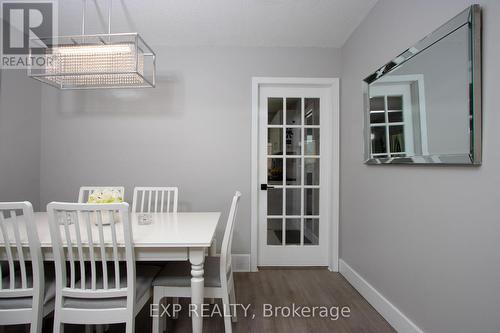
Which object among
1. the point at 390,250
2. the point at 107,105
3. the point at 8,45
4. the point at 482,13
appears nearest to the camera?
the point at 482,13

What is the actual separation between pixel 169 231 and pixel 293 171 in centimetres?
167

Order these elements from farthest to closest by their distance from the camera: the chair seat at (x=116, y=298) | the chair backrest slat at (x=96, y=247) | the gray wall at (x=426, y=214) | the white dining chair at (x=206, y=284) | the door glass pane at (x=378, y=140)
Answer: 1. the door glass pane at (x=378, y=140)
2. the white dining chair at (x=206, y=284)
3. the chair seat at (x=116, y=298)
4. the chair backrest slat at (x=96, y=247)
5. the gray wall at (x=426, y=214)

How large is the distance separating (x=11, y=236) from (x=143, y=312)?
108cm

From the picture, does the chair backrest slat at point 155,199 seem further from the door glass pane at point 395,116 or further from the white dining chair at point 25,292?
the door glass pane at point 395,116

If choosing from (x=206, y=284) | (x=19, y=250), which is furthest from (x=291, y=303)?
(x=19, y=250)

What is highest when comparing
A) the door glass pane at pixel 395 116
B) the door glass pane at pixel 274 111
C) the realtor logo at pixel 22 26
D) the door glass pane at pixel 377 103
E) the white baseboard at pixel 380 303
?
the realtor logo at pixel 22 26

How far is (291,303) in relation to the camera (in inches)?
84.7

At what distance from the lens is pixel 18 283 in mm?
1455

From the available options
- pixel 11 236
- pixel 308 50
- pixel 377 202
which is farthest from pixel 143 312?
pixel 308 50

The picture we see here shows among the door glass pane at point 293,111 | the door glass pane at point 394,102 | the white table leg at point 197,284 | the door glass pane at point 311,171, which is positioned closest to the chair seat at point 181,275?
the white table leg at point 197,284

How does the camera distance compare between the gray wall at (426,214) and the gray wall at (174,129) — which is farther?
the gray wall at (174,129)

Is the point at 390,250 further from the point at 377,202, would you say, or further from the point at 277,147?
the point at 277,147

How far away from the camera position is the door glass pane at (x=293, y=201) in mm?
2926

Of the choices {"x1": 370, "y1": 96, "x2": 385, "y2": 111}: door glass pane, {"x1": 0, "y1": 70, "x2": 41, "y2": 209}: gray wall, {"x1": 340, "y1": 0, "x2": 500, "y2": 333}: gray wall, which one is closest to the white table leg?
{"x1": 340, "y1": 0, "x2": 500, "y2": 333}: gray wall
